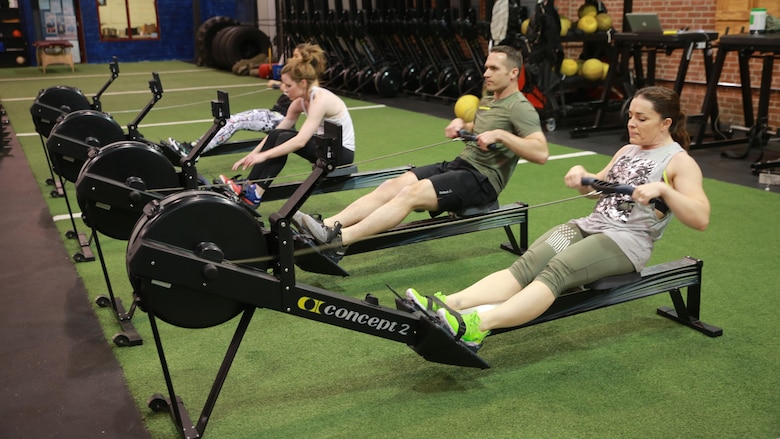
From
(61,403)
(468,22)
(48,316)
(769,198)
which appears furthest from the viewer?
(468,22)

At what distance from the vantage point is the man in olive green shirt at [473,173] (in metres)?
3.30

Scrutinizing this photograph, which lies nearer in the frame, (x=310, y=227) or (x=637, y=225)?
(x=637, y=225)

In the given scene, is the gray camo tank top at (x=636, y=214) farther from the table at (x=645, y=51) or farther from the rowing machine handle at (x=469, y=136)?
the table at (x=645, y=51)

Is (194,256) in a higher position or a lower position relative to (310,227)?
higher

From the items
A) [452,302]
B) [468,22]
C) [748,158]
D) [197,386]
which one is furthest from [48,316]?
[468,22]

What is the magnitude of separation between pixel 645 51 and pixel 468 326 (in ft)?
18.8

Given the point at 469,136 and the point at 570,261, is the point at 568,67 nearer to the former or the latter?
the point at 469,136

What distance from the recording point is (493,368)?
8.79 ft

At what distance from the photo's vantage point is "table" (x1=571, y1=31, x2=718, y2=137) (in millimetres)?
6352

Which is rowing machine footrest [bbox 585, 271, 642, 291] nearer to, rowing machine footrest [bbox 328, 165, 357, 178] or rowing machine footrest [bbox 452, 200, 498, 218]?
rowing machine footrest [bbox 452, 200, 498, 218]

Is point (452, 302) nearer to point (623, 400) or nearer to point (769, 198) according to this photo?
point (623, 400)

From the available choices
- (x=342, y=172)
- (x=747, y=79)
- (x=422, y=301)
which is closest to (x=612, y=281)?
(x=422, y=301)

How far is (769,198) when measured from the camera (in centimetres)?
486

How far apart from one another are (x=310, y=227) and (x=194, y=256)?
3.66 ft
